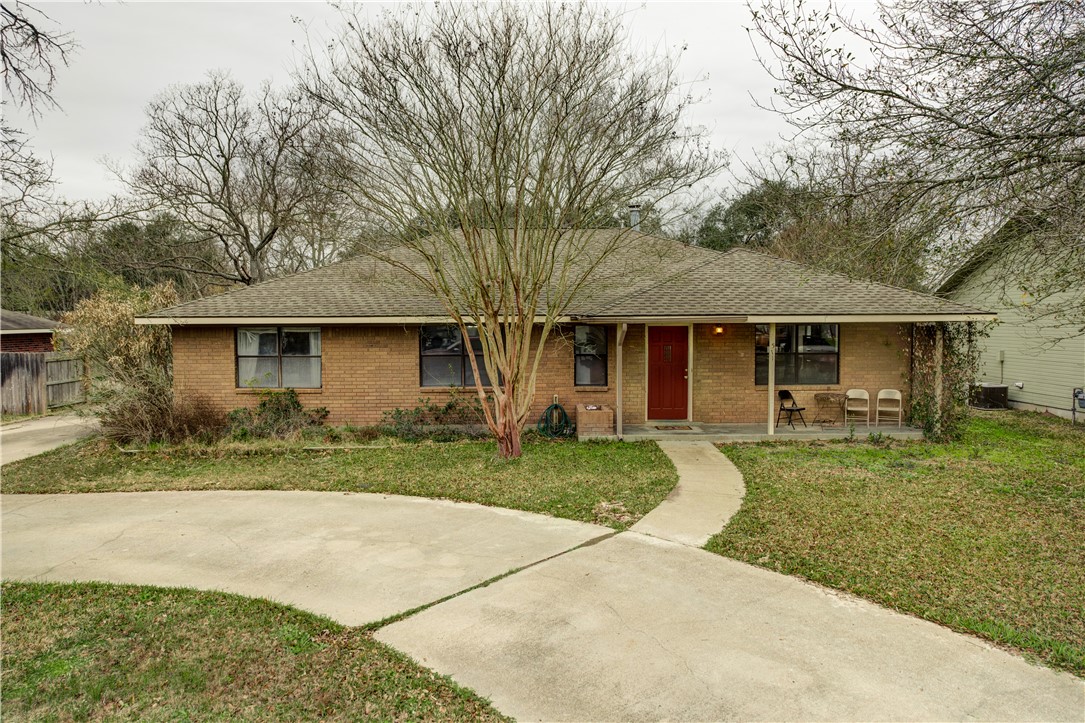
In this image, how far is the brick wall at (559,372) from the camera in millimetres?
12695

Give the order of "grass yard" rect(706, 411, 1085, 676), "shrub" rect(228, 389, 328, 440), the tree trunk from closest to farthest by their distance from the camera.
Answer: "grass yard" rect(706, 411, 1085, 676) < the tree trunk < "shrub" rect(228, 389, 328, 440)

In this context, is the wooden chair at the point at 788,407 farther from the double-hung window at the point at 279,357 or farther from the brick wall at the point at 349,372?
the double-hung window at the point at 279,357

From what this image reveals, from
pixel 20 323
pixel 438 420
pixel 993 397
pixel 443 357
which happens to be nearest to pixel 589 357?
pixel 443 357

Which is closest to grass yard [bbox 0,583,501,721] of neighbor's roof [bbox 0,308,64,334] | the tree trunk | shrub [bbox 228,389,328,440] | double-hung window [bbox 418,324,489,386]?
the tree trunk

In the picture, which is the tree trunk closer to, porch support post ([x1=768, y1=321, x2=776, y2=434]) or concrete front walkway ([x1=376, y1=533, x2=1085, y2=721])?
concrete front walkway ([x1=376, y1=533, x2=1085, y2=721])

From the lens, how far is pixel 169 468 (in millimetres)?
9883

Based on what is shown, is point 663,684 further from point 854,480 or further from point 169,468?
point 169,468

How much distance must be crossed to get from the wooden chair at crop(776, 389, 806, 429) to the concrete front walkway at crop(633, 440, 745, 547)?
2857 mm

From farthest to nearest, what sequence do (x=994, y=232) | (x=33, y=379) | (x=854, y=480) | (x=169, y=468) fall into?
1. (x=33, y=379)
2. (x=169, y=468)
3. (x=854, y=480)
4. (x=994, y=232)

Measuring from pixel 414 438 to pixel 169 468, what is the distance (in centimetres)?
411

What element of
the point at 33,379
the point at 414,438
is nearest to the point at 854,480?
the point at 414,438

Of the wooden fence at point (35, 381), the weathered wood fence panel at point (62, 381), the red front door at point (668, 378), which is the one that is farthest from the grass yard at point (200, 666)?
the weathered wood fence panel at point (62, 381)

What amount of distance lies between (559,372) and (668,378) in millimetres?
2367

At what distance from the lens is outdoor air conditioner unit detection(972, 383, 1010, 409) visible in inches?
659
